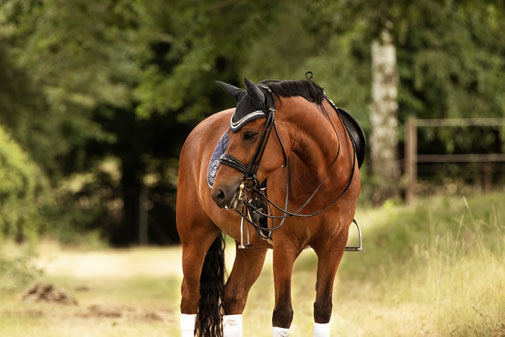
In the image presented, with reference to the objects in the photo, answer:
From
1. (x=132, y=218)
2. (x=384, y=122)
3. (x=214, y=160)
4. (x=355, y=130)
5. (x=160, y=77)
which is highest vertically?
(x=160, y=77)

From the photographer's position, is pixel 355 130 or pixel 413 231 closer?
pixel 355 130

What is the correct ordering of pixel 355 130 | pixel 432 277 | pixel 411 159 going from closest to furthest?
pixel 355 130, pixel 432 277, pixel 411 159

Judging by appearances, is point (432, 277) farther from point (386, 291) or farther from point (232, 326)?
point (232, 326)

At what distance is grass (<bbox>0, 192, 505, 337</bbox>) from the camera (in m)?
7.17

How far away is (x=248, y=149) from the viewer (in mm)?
5105

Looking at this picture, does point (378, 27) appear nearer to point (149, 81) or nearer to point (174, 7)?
point (174, 7)

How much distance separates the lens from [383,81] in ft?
55.5

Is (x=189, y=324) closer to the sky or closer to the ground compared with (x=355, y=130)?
closer to the ground

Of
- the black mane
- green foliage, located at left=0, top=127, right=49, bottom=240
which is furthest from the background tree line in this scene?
the black mane

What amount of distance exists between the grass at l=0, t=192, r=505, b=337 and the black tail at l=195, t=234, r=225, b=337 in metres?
0.89

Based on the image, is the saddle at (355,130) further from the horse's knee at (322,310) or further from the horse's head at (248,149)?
the horse's knee at (322,310)

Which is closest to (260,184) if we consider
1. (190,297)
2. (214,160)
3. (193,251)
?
(214,160)

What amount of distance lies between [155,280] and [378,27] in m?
6.32

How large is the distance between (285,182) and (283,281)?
0.66m
